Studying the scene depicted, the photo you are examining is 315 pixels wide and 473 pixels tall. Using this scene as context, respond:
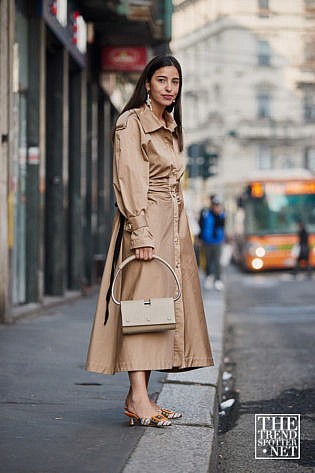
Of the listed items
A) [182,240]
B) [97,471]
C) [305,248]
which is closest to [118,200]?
[182,240]

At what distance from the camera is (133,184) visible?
512cm

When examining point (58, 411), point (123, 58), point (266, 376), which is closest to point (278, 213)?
point (123, 58)

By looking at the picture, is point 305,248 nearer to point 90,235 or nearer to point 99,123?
point 99,123

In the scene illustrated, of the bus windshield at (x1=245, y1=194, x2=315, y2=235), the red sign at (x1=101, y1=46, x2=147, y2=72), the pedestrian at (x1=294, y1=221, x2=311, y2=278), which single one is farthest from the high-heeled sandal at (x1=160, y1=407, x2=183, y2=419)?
the bus windshield at (x1=245, y1=194, x2=315, y2=235)

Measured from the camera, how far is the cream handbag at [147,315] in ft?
16.6

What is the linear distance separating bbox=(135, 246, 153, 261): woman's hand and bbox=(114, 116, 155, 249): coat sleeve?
0.08 ft

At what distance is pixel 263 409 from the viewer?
6.57 m

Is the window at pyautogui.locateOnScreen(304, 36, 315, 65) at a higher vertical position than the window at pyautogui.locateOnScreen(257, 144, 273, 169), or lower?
higher

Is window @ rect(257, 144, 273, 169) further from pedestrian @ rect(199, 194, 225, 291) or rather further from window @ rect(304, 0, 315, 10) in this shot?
pedestrian @ rect(199, 194, 225, 291)

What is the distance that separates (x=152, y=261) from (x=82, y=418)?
0.92 metres

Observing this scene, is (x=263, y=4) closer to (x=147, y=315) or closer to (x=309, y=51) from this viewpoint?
(x=309, y=51)

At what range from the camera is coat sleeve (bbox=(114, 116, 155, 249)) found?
5.11 metres

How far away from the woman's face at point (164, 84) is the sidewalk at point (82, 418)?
1632mm

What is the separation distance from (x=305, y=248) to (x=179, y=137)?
75.7ft
